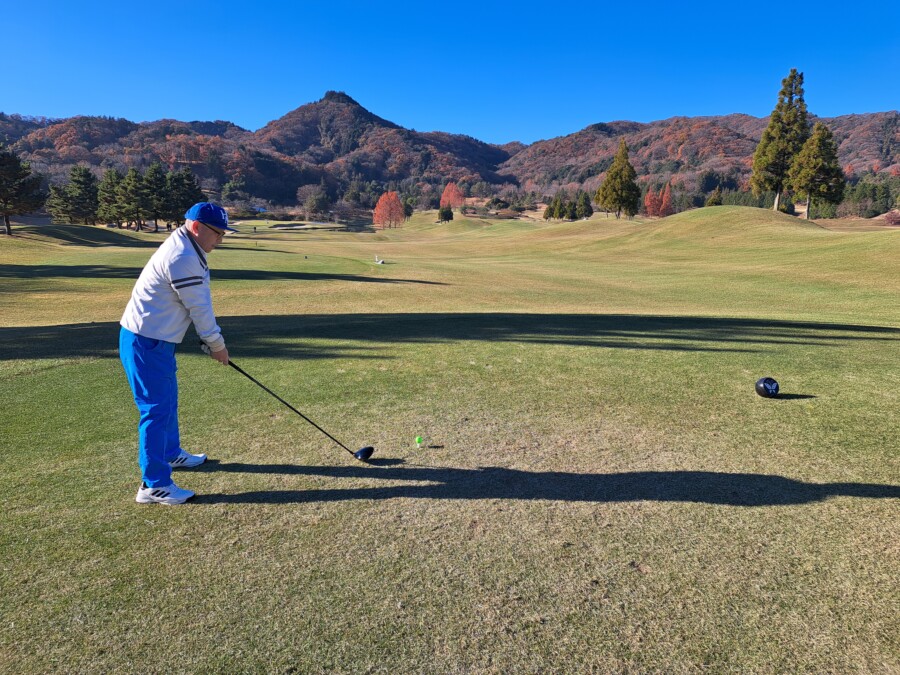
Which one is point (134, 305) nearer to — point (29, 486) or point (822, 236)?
point (29, 486)

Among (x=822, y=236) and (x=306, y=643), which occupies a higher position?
(x=822, y=236)

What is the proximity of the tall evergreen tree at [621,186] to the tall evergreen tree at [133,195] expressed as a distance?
72286mm

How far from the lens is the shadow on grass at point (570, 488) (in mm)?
4523

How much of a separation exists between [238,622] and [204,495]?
75.3 inches

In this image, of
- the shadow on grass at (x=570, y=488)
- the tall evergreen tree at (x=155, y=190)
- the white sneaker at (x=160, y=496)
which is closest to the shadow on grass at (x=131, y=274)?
the shadow on grass at (x=570, y=488)

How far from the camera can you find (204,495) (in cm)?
471

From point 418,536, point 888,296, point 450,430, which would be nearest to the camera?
point 418,536

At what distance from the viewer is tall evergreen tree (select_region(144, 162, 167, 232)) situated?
74.1 meters

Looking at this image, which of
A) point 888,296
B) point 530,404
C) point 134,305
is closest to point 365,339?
point 530,404

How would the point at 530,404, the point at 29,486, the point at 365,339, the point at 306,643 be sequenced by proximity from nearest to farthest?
the point at 306,643 < the point at 29,486 < the point at 530,404 < the point at 365,339

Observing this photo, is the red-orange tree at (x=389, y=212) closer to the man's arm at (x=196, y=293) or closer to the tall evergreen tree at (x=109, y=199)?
the tall evergreen tree at (x=109, y=199)

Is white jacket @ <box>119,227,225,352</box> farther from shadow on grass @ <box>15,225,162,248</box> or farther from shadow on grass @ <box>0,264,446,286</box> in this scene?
shadow on grass @ <box>15,225,162,248</box>

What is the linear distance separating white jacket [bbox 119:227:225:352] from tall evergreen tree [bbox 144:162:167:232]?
271 ft

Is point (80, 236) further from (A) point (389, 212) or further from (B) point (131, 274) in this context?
(A) point (389, 212)
